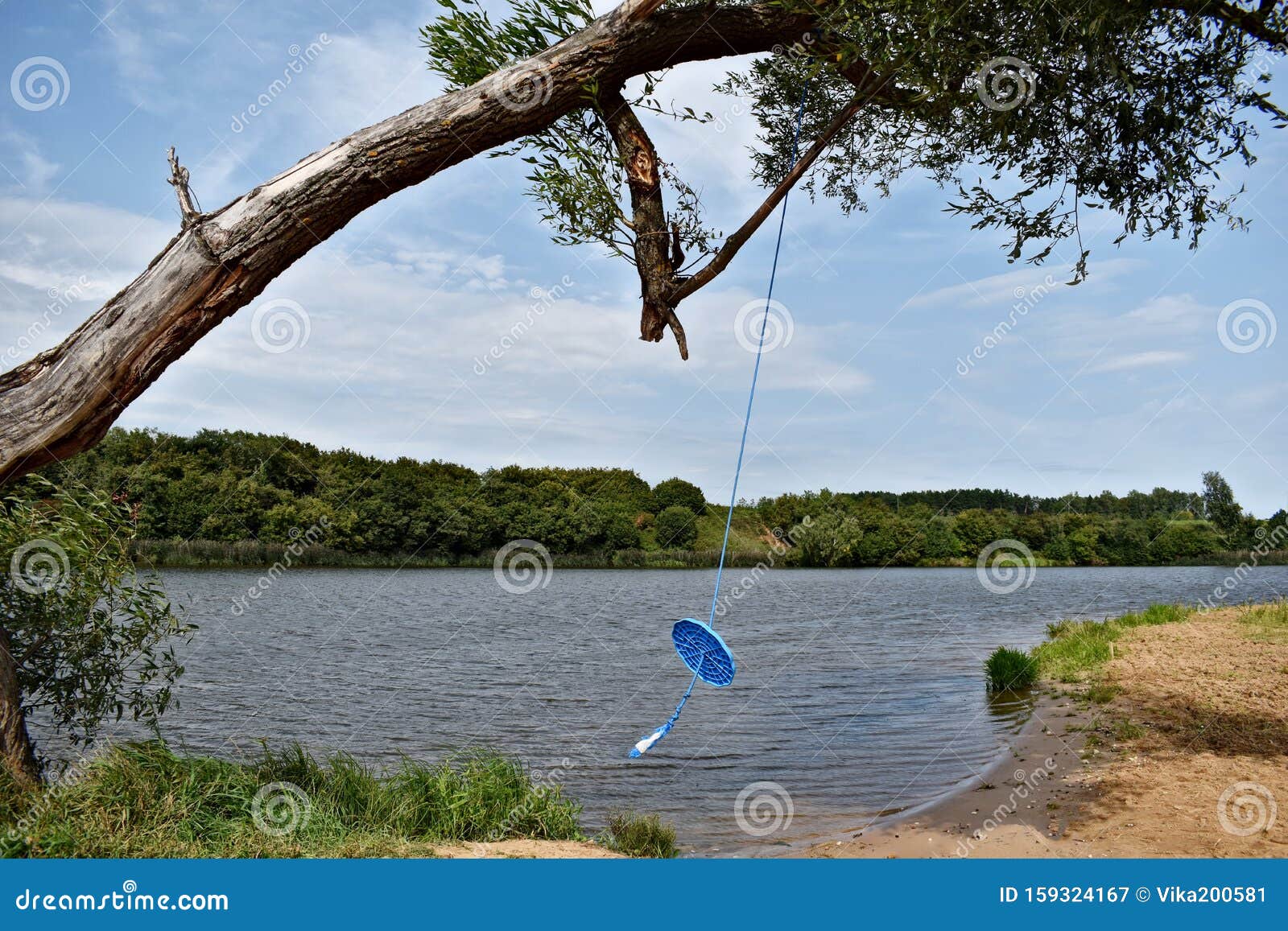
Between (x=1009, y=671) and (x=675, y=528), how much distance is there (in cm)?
4112

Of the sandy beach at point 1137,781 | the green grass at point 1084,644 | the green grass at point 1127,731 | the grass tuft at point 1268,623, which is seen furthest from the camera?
the green grass at point 1084,644

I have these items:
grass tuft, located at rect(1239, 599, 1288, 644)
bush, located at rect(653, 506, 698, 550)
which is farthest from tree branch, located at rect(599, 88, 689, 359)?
bush, located at rect(653, 506, 698, 550)

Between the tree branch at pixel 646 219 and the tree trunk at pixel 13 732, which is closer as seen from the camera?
the tree trunk at pixel 13 732

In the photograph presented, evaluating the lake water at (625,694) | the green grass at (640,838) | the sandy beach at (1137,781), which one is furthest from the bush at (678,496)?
the green grass at (640,838)

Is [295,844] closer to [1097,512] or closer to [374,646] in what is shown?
[374,646]

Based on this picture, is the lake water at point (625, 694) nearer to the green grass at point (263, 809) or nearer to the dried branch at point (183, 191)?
the green grass at point (263, 809)

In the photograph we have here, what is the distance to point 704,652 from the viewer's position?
16.2ft

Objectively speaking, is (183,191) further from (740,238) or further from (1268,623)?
(1268,623)

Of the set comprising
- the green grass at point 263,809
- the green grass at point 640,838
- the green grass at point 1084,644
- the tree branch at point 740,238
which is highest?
the green grass at point 1084,644

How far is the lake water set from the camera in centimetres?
1027

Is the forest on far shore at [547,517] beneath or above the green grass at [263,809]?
above

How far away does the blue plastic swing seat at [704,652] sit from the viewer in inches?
187

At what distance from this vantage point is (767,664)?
66.3ft

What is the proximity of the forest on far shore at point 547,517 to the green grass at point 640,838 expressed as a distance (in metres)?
26.1
